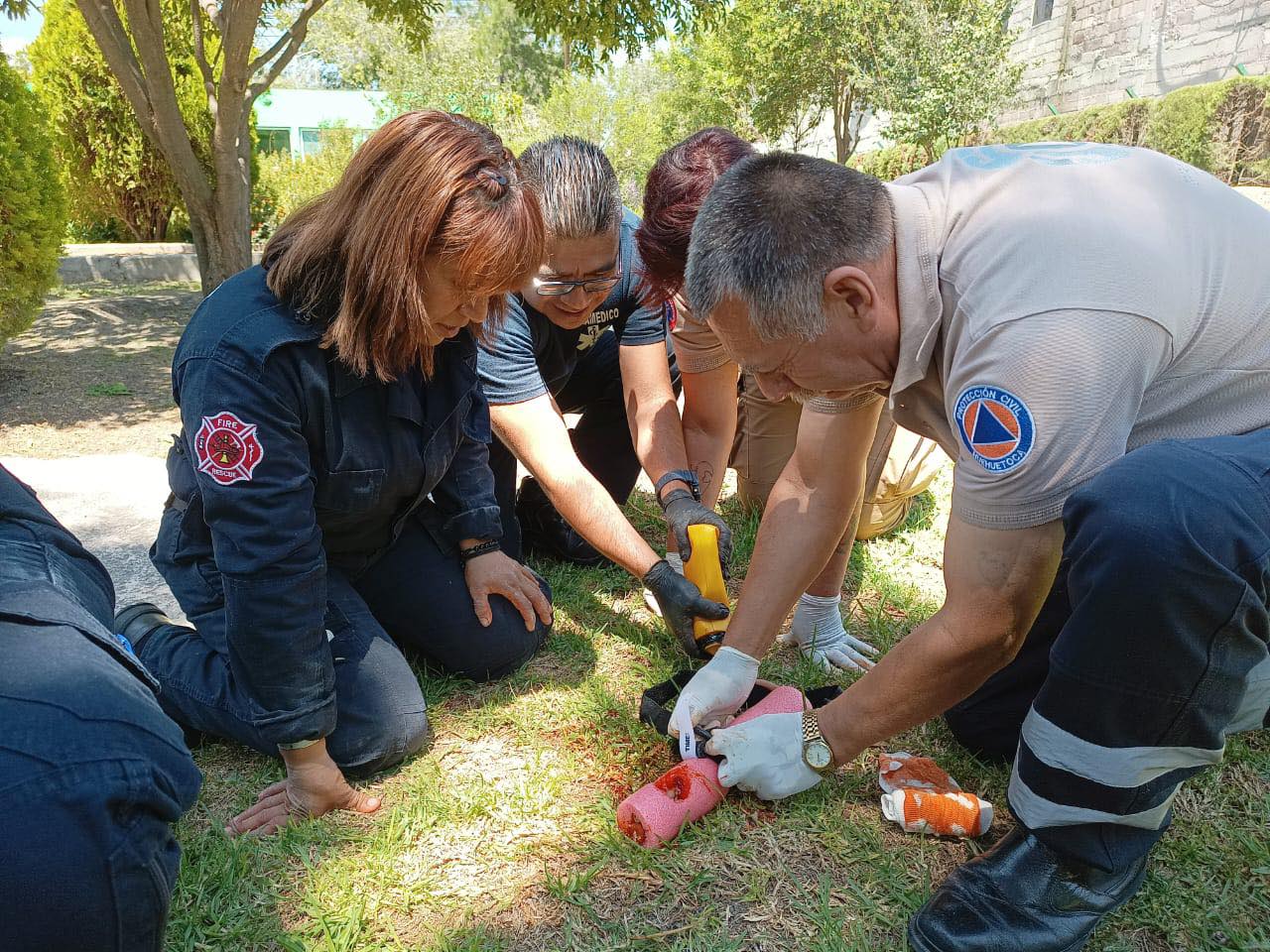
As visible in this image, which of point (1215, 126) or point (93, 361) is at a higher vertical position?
point (1215, 126)

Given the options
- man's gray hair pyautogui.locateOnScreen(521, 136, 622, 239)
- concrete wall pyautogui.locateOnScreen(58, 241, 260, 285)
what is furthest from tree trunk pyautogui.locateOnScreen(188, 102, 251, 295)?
man's gray hair pyautogui.locateOnScreen(521, 136, 622, 239)

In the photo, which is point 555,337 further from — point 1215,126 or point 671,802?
point 1215,126

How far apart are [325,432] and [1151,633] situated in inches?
60.5

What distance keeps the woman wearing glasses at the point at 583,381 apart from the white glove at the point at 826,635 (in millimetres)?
280

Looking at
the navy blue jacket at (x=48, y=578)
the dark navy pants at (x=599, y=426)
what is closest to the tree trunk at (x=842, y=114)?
the dark navy pants at (x=599, y=426)

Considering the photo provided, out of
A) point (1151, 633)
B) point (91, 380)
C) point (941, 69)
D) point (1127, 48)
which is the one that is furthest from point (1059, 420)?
point (1127, 48)

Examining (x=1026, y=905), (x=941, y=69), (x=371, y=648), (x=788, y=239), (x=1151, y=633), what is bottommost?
(x=1026, y=905)

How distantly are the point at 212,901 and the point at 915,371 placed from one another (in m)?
1.56

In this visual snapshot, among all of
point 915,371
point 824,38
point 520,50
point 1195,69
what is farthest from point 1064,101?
point 520,50

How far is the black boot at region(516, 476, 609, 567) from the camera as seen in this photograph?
3162 millimetres

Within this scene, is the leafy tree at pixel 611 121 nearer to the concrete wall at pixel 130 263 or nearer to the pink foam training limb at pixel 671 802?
the concrete wall at pixel 130 263

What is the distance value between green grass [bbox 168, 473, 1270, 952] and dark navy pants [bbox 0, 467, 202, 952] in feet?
2.05

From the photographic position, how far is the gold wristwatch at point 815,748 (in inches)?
69.9

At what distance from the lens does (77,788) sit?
0.99 m
